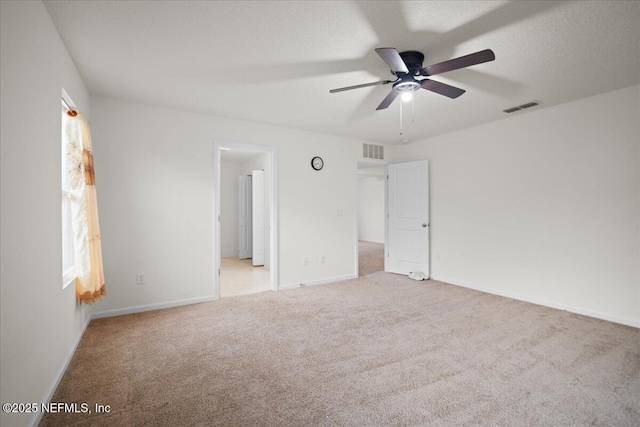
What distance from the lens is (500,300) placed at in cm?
400

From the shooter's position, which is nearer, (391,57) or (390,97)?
(391,57)

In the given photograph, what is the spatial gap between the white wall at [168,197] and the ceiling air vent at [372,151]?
125 centimetres

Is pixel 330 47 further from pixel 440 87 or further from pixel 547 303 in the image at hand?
pixel 547 303

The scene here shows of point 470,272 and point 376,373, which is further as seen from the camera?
point 470,272

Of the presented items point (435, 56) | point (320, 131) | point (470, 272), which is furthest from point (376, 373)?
point (320, 131)

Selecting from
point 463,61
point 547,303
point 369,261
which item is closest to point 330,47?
point 463,61

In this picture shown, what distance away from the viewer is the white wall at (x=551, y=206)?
3.18 metres

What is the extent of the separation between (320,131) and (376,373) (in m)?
3.70

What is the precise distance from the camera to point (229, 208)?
781cm

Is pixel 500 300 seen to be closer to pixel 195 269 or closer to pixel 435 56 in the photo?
pixel 435 56

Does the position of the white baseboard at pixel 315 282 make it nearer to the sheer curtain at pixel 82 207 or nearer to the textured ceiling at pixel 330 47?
the sheer curtain at pixel 82 207

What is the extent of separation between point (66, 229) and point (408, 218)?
16.0ft

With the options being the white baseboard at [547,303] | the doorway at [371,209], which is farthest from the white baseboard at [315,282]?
the doorway at [371,209]

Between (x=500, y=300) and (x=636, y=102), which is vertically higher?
(x=636, y=102)
